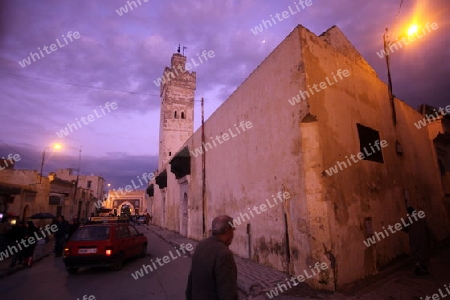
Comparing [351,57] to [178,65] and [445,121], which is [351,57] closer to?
[445,121]

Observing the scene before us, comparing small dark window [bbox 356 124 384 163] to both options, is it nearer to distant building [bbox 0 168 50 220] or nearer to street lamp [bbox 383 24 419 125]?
street lamp [bbox 383 24 419 125]

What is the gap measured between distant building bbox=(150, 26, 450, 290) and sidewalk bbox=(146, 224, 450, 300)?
0.24 m

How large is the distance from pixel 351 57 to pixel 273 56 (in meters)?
2.85

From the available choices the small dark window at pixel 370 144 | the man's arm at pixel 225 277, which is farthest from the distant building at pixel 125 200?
the man's arm at pixel 225 277

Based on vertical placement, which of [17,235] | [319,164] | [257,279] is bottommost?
[257,279]

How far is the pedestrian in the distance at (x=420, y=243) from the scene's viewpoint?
6.02 meters

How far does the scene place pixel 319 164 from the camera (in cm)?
565

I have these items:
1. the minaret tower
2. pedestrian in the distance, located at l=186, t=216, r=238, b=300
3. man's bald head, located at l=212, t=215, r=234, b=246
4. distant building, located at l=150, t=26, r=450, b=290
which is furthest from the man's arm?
the minaret tower

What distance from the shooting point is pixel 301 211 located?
19.1ft

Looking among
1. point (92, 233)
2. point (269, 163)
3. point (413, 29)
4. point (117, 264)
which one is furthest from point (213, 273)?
point (413, 29)

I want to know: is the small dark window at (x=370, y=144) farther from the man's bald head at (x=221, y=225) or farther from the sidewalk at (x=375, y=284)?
the man's bald head at (x=221, y=225)

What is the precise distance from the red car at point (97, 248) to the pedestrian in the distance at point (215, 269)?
6105 mm

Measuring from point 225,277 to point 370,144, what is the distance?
709 centimetres

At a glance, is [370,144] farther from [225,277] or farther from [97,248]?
[97,248]
